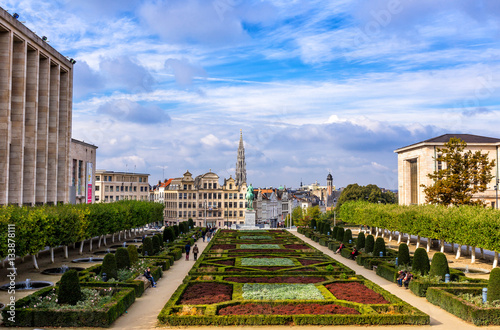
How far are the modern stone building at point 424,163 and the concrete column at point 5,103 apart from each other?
6715cm

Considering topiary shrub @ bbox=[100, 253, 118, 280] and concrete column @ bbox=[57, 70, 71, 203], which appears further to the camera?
concrete column @ bbox=[57, 70, 71, 203]

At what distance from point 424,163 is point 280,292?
74.3 m

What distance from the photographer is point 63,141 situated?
6869 cm

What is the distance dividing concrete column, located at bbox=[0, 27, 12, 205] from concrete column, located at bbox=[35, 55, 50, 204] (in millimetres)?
→ 10635

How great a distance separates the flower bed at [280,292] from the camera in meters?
25.1

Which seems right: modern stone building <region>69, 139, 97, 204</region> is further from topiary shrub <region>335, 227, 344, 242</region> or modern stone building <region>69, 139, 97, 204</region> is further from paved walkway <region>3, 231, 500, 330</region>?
paved walkway <region>3, 231, 500, 330</region>

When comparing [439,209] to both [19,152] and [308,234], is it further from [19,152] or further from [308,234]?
[19,152]

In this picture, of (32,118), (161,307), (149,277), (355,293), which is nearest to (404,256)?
(355,293)

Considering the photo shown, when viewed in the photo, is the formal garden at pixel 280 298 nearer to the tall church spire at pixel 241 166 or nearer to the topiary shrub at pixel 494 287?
the topiary shrub at pixel 494 287

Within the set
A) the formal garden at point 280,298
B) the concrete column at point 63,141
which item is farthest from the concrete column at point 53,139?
the formal garden at point 280,298

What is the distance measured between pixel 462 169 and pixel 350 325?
45229 millimetres

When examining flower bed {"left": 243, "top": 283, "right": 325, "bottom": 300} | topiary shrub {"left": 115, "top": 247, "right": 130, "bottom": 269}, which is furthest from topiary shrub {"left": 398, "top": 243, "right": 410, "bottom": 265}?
topiary shrub {"left": 115, "top": 247, "right": 130, "bottom": 269}

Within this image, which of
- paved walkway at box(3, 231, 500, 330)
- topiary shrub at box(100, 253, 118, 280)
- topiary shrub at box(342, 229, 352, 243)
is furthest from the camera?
topiary shrub at box(342, 229, 352, 243)

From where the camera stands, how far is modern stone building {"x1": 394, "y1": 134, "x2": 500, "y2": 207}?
298 ft
